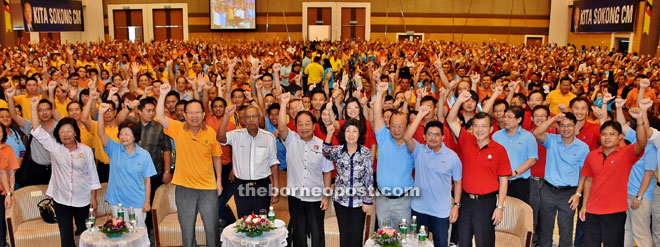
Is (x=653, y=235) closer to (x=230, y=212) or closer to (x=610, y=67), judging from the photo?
(x=230, y=212)

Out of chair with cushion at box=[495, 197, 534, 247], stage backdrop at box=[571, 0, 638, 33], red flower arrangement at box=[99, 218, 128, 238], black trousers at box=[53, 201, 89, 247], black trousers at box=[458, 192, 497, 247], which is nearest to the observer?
red flower arrangement at box=[99, 218, 128, 238]

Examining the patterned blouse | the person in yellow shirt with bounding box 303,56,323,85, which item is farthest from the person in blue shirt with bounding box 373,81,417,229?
the person in yellow shirt with bounding box 303,56,323,85

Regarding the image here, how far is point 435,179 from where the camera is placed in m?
4.45

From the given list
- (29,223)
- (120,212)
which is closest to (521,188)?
(120,212)

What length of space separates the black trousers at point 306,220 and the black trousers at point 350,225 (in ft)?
0.78

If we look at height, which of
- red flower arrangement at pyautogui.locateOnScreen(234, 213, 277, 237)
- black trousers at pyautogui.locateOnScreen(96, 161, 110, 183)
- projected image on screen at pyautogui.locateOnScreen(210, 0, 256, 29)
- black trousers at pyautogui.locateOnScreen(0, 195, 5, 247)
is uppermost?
projected image on screen at pyautogui.locateOnScreen(210, 0, 256, 29)

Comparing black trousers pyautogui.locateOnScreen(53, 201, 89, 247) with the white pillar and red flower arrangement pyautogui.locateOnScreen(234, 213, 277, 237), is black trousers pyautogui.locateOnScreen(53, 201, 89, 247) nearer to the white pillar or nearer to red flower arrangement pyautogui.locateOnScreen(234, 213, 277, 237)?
red flower arrangement pyautogui.locateOnScreen(234, 213, 277, 237)

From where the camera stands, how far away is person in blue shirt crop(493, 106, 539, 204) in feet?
16.2

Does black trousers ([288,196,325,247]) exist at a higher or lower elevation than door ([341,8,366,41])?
lower

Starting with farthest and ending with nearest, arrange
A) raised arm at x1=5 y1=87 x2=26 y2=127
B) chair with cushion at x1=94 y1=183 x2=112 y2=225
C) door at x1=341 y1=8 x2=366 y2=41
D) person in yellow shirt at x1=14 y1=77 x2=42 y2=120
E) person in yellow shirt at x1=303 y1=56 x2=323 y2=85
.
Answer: door at x1=341 y1=8 x2=366 y2=41, person in yellow shirt at x1=303 y1=56 x2=323 y2=85, person in yellow shirt at x1=14 y1=77 x2=42 y2=120, raised arm at x1=5 y1=87 x2=26 y2=127, chair with cushion at x1=94 y1=183 x2=112 y2=225

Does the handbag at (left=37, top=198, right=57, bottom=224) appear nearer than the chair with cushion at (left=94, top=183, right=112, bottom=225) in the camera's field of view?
Yes

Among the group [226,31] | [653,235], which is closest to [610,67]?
A: [653,235]

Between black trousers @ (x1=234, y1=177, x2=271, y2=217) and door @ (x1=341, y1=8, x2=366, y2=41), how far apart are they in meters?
21.9

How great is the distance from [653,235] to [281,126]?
341 centimetres
